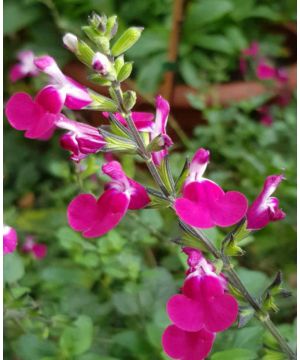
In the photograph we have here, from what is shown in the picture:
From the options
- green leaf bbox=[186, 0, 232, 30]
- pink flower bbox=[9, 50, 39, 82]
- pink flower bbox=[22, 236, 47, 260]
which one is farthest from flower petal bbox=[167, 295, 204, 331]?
green leaf bbox=[186, 0, 232, 30]

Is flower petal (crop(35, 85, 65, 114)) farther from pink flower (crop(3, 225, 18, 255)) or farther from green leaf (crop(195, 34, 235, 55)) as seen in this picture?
green leaf (crop(195, 34, 235, 55))

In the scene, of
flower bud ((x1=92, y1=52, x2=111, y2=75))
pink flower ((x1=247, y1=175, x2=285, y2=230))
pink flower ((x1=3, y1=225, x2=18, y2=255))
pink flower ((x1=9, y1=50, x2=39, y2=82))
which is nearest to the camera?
flower bud ((x1=92, y1=52, x2=111, y2=75))

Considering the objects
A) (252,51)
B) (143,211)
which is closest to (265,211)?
(143,211)

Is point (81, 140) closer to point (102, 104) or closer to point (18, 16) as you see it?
point (102, 104)

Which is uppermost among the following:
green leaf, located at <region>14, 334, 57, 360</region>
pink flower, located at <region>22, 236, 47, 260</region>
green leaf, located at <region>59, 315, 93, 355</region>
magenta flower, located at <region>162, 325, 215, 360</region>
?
magenta flower, located at <region>162, 325, 215, 360</region>

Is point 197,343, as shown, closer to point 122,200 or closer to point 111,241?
point 122,200

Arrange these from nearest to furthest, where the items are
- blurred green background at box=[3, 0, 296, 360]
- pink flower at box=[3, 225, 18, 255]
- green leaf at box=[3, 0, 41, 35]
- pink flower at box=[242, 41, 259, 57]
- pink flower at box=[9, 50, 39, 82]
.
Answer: pink flower at box=[3, 225, 18, 255]
blurred green background at box=[3, 0, 296, 360]
pink flower at box=[9, 50, 39, 82]
pink flower at box=[242, 41, 259, 57]
green leaf at box=[3, 0, 41, 35]

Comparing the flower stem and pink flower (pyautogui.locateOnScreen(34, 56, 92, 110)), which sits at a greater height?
pink flower (pyautogui.locateOnScreen(34, 56, 92, 110))
